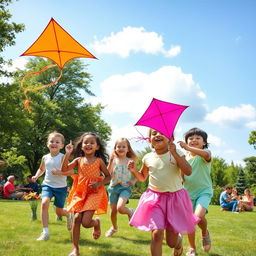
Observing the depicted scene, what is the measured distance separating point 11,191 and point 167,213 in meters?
15.5

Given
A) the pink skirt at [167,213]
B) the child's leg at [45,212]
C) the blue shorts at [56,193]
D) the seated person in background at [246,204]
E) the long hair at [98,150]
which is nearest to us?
the pink skirt at [167,213]

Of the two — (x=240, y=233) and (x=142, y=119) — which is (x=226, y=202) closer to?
(x=240, y=233)

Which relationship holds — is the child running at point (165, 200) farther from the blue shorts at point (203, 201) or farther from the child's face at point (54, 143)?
the child's face at point (54, 143)

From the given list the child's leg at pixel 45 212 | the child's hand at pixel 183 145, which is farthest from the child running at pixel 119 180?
the child's hand at pixel 183 145

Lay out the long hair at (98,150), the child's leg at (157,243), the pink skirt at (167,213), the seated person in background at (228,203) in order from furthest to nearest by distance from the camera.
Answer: the seated person in background at (228,203)
the long hair at (98,150)
the pink skirt at (167,213)
the child's leg at (157,243)

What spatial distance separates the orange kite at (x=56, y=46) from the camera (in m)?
6.87

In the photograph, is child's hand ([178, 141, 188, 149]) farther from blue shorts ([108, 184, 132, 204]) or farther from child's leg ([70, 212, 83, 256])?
blue shorts ([108, 184, 132, 204])

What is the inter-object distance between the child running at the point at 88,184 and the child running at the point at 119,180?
1.01 meters

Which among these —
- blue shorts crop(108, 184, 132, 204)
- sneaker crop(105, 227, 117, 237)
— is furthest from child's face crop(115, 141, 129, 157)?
sneaker crop(105, 227, 117, 237)

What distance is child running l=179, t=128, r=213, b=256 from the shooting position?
4.82 m

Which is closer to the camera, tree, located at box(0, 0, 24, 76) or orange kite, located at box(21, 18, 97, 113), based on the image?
orange kite, located at box(21, 18, 97, 113)

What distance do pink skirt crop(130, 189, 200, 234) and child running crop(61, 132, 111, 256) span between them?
0.96 metres

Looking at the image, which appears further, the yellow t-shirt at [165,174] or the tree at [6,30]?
the tree at [6,30]

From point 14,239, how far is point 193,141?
3.44 m
